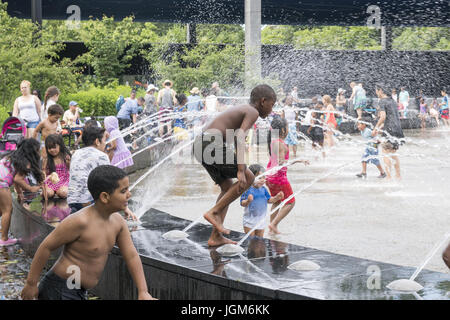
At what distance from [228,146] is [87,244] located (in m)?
1.99

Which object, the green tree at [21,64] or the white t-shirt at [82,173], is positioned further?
the green tree at [21,64]

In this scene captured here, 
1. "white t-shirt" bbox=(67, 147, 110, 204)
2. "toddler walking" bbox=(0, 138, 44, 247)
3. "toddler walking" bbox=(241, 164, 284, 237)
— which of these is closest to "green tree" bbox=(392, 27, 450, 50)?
"toddler walking" bbox=(0, 138, 44, 247)

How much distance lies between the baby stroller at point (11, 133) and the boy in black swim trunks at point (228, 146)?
792 centimetres

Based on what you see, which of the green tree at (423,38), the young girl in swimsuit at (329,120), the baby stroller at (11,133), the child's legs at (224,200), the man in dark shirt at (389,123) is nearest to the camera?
the child's legs at (224,200)

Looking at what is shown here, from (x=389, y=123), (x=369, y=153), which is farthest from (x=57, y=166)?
(x=389, y=123)

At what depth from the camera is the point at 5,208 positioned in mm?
7559

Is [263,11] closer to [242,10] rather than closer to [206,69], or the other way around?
[242,10]

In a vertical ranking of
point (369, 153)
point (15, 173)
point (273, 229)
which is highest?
point (15, 173)

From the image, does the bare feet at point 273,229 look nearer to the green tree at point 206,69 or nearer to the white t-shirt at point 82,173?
the white t-shirt at point 82,173

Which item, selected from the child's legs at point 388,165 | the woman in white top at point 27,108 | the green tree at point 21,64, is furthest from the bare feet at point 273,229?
the green tree at point 21,64

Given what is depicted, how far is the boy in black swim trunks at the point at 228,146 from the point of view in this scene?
Answer: 5.27 meters

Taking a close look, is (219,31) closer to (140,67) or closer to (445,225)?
(140,67)

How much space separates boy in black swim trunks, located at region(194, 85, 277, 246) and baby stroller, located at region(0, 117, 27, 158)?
7.92m

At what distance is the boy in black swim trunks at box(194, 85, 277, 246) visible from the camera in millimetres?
5268
